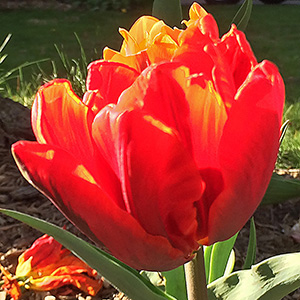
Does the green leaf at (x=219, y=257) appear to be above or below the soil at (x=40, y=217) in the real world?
above

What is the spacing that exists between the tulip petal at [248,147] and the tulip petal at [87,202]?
0.07 metres

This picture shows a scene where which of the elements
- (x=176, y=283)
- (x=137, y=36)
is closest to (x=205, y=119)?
(x=137, y=36)

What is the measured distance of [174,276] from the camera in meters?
0.94

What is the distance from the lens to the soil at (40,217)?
Result: 1700 mm

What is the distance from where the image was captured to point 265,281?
74 centimetres

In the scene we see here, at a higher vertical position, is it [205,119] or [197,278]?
[205,119]

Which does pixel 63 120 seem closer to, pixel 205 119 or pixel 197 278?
pixel 205 119

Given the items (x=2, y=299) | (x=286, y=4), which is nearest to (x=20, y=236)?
(x=2, y=299)

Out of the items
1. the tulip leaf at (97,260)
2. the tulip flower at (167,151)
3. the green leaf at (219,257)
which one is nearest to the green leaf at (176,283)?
the green leaf at (219,257)

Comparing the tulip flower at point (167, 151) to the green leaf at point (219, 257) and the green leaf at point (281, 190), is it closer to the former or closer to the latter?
the green leaf at point (219, 257)

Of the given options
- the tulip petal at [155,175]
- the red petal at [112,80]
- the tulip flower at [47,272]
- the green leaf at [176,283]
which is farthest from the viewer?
the tulip flower at [47,272]

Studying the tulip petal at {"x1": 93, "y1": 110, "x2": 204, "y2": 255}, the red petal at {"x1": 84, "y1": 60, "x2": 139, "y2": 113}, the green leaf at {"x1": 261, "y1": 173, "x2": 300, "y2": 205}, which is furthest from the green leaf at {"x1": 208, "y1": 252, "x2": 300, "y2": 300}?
the green leaf at {"x1": 261, "y1": 173, "x2": 300, "y2": 205}

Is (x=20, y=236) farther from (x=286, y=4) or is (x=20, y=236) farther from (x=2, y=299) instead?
(x=286, y=4)

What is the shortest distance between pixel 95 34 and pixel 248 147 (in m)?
6.23
